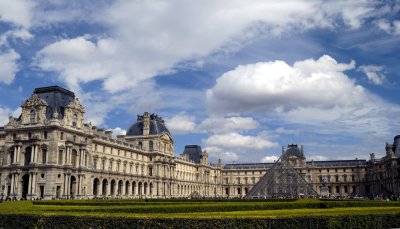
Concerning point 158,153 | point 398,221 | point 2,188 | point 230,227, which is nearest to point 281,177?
point 158,153

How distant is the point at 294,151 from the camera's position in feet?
416

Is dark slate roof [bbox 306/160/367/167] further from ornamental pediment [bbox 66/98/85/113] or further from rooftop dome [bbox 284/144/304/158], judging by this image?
ornamental pediment [bbox 66/98/85/113]

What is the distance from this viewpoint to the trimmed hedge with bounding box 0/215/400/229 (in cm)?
1892

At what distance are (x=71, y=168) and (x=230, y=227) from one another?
43.6m

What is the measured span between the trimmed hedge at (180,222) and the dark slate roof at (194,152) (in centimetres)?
10139

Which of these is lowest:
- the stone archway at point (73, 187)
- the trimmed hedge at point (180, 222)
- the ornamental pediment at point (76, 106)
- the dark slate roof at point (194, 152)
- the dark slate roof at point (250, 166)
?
the trimmed hedge at point (180, 222)

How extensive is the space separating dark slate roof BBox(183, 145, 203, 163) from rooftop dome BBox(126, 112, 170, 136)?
2910 cm


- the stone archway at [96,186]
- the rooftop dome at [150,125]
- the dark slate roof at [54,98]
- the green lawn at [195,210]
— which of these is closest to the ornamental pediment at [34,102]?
the dark slate roof at [54,98]

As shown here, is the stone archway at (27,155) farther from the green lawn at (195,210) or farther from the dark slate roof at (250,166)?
the dark slate roof at (250,166)

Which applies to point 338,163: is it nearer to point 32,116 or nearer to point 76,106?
point 76,106

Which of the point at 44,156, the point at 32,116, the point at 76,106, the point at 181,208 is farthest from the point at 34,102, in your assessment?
the point at 181,208

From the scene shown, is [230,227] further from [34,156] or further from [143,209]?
[34,156]

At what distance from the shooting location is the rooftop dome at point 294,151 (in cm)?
12475

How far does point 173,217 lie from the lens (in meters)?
19.2
